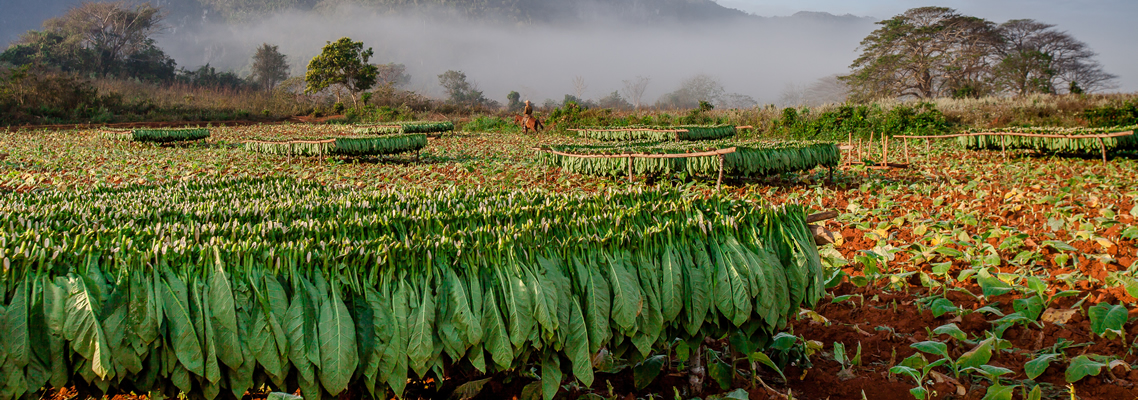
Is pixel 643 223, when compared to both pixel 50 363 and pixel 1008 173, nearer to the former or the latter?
pixel 50 363

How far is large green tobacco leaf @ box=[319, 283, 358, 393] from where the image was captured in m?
2.03

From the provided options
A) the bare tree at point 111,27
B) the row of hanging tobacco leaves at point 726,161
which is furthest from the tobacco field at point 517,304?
the bare tree at point 111,27

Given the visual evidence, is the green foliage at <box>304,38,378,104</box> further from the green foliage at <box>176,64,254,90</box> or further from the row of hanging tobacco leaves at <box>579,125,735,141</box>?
the row of hanging tobacco leaves at <box>579,125,735,141</box>

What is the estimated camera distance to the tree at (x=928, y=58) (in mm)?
40281

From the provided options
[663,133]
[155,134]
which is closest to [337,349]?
[663,133]

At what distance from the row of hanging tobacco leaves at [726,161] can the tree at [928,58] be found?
113 ft

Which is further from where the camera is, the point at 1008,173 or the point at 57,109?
the point at 57,109

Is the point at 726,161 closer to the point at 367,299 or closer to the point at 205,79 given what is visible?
the point at 367,299

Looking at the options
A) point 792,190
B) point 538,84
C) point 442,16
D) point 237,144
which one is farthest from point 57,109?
point 442,16

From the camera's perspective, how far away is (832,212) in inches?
131

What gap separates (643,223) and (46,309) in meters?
2.33

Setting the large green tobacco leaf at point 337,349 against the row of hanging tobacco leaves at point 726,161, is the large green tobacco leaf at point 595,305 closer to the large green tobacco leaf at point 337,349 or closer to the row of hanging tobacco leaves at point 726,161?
the large green tobacco leaf at point 337,349

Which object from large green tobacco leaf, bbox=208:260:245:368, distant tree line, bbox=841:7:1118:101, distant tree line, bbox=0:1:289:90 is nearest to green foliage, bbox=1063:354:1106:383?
large green tobacco leaf, bbox=208:260:245:368

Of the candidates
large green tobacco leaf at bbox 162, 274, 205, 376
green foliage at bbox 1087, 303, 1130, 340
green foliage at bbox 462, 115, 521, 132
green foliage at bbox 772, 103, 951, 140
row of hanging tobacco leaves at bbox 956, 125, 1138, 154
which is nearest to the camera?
large green tobacco leaf at bbox 162, 274, 205, 376
